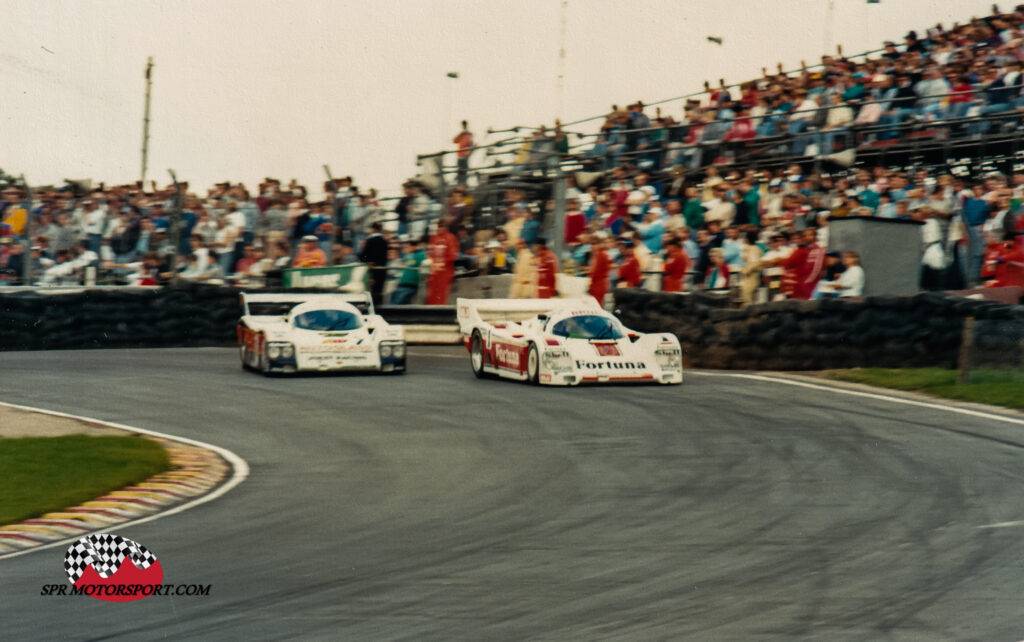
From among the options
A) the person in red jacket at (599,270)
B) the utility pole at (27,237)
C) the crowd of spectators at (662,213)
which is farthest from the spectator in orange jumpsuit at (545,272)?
the utility pole at (27,237)

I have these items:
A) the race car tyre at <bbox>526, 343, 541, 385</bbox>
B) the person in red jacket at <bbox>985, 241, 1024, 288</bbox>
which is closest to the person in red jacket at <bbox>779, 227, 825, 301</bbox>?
the person in red jacket at <bbox>985, 241, 1024, 288</bbox>

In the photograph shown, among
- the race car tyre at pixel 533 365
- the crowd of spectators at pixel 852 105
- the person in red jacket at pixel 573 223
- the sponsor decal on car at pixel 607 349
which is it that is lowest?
the race car tyre at pixel 533 365

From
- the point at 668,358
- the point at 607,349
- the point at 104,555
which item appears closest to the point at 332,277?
the point at 607,349

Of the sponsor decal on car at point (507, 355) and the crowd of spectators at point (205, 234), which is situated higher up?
the crowd of spectators at point (205, 234)

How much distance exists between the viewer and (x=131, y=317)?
21.2 meters

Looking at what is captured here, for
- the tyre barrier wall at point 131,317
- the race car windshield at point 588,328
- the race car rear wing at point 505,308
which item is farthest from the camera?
the tyre barrier wall at point 131,317

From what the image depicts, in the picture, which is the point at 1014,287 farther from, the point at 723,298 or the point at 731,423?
the point at 731,423

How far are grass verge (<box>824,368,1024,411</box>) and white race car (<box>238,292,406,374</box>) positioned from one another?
5.30 metres

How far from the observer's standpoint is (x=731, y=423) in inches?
476

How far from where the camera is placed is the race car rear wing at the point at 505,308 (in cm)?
1758

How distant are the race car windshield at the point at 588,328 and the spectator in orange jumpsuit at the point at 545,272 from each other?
125 inches

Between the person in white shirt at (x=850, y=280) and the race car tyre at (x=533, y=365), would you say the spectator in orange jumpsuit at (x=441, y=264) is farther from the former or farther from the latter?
the person in white shirt at (x=850, y=280)

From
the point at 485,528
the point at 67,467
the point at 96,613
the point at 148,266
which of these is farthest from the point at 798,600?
the point at 148,266

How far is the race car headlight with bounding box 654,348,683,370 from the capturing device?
15469 mm
